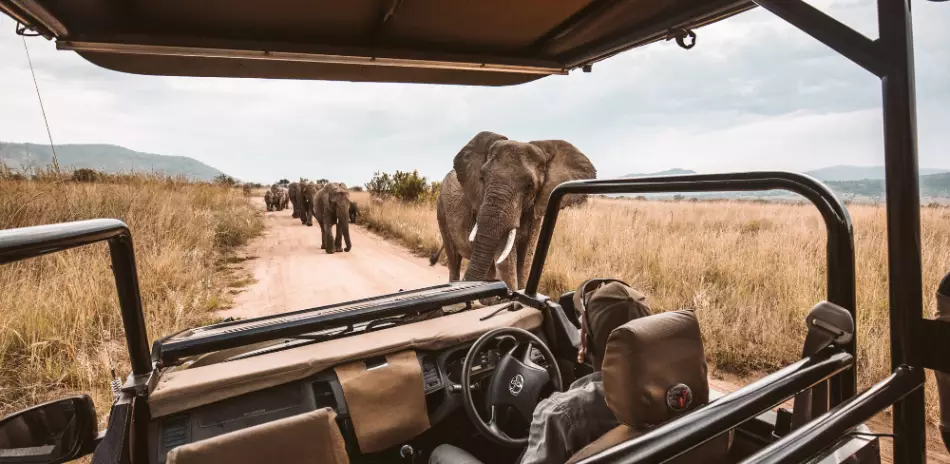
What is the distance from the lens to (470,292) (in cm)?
288

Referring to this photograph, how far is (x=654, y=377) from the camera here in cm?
111

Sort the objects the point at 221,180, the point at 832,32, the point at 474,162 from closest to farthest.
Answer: the point at 832,32, the point at 474,162, the point at 221,180

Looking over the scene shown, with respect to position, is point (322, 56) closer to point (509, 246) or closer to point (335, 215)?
point (509, 246)

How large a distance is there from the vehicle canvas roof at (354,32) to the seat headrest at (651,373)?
1.53m

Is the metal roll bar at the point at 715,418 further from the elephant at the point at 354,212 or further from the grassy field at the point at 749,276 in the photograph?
the elephant at the point at 354,212

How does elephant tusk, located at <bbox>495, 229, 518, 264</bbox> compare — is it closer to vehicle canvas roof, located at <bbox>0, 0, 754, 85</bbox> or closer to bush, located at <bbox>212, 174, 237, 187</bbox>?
vehicle canvas roof, located at <bbox>0, 0, 754, 85</bbox>

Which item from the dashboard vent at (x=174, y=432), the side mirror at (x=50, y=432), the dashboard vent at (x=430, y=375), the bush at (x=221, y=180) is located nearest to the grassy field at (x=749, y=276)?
the dashboard vent at (x=430, y=375)

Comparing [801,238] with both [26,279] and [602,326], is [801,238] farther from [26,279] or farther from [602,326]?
[26,279]

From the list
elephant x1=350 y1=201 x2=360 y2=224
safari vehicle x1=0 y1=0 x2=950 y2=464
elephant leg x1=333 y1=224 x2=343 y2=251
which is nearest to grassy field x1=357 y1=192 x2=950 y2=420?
safari vehicle x1=0 y1=0 x2=950 y2=464

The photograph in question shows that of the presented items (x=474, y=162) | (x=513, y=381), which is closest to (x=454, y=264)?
(x=474, y=162)

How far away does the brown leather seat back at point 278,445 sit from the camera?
1264mm

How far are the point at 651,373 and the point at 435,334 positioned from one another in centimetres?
144

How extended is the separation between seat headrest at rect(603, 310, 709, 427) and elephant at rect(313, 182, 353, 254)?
1113 centimetres

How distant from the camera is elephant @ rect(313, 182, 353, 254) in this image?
471 inches
